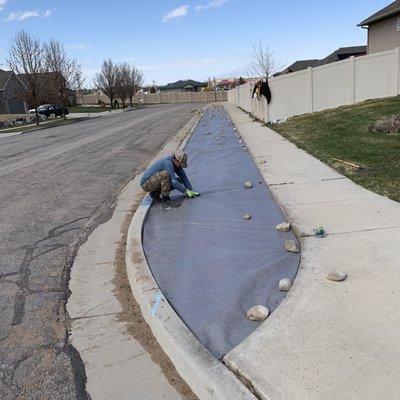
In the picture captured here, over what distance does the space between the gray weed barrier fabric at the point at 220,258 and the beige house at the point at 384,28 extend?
2705 cm

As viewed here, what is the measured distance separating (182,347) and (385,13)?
32765 millimetres

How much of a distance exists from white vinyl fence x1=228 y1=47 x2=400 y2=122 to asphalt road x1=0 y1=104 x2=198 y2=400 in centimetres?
836

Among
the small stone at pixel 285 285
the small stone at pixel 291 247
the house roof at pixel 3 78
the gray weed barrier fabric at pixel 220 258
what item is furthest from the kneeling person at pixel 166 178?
the house roof at pixel 3 78

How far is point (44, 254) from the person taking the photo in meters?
6.07

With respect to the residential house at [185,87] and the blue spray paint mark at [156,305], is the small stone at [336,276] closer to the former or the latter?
the blue spray paint mark at [156,305]

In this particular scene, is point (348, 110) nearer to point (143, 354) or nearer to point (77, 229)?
point (77, 229)

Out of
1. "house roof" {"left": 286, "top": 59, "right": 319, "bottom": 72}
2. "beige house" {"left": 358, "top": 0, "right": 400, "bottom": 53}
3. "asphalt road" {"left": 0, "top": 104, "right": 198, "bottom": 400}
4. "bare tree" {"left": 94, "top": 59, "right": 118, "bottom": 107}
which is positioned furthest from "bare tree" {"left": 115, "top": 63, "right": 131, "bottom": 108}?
"asphalt road" {"left": 0, "top": 104, "right": 198, "bottom": 400}

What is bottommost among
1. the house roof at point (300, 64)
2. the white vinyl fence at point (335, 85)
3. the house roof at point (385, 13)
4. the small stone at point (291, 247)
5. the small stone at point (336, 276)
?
the small stone at point (291, 247)

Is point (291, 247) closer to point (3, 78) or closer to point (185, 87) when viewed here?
point (3, 78)

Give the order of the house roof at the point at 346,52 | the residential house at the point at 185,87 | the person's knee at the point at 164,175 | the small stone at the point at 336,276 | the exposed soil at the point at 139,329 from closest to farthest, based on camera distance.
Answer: the exposed soil at the point at 139,329 → the small stone at the point at 336,276 → the person's knee at the point at 164,175 → the house roof at the point at 346,52 → the residential house at the point at 185,87

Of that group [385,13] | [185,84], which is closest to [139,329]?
[385,13]

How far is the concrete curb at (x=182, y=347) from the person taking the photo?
292cm

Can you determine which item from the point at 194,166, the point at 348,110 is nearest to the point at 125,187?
the point at 194,166

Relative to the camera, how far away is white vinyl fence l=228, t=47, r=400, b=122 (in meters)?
18.2
